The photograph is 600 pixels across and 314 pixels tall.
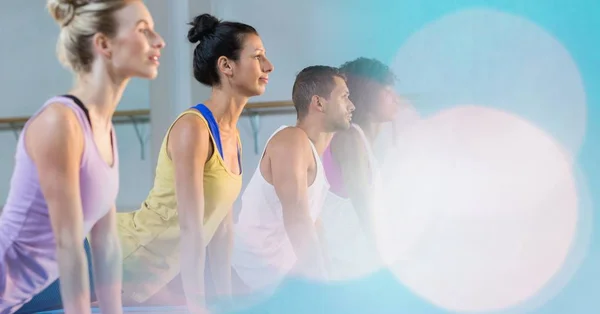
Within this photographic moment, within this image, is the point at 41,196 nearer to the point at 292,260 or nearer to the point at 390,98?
the point at 292,260

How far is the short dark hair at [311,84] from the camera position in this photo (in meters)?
2.04

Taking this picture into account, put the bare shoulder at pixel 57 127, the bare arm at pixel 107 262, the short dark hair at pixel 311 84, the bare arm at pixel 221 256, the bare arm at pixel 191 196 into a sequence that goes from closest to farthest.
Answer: the bare shoulder at pixel 57 127 → the bare arm at pixel 107 262 → the bare arm at pixel 191 196 → the bare arm at pixel 221 256 → the short dark hair at pixel 311 84

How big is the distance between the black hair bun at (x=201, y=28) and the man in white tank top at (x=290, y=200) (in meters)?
0.34

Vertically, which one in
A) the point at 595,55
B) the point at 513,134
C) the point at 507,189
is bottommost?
the point at 507,189

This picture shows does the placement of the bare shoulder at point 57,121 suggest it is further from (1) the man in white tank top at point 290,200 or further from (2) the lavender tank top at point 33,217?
(1) the man in white tank top at point 290,200

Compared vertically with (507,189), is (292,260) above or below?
below

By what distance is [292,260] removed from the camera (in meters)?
2.00

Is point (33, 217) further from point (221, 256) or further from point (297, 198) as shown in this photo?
point (297, 198)

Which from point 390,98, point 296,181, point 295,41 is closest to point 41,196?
point 296,181

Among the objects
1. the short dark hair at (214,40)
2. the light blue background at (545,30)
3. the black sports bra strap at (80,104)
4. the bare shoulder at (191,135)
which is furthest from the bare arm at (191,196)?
the light blue background at (545,30)

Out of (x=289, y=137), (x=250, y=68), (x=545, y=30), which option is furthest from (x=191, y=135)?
(x=545, y=30)

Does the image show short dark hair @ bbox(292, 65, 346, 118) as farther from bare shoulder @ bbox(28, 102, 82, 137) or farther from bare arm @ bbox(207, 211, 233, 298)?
bare shoulder @ bbox(28, 102, 82, 137)

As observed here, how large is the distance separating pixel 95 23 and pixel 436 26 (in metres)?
1.09

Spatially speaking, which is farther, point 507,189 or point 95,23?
point 507,189
